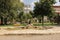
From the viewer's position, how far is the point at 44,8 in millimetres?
42344

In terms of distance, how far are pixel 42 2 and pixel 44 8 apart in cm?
167

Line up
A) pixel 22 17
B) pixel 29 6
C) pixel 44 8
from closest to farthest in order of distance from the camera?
pixel 44 8
pixel 22 17
pixel 29 6

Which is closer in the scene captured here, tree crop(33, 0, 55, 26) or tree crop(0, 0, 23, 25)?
tree crop(33, 0, 55, 26)

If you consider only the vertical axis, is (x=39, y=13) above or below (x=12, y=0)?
below

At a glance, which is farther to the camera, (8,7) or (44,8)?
(8,7)

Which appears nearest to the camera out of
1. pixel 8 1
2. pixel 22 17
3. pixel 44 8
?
pixel 44 8

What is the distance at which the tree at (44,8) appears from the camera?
42519 millimetres

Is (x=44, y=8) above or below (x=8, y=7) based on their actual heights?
below

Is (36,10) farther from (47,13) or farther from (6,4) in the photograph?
(6,4)

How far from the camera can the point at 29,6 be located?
103 metres

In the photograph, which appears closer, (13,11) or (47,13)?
(47,13)

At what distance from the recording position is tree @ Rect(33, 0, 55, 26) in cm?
4252

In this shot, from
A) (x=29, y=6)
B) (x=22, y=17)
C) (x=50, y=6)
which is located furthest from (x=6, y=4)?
(x=29, y=6)

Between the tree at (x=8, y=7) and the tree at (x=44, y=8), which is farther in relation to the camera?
the tree at (x=8, y=7)
